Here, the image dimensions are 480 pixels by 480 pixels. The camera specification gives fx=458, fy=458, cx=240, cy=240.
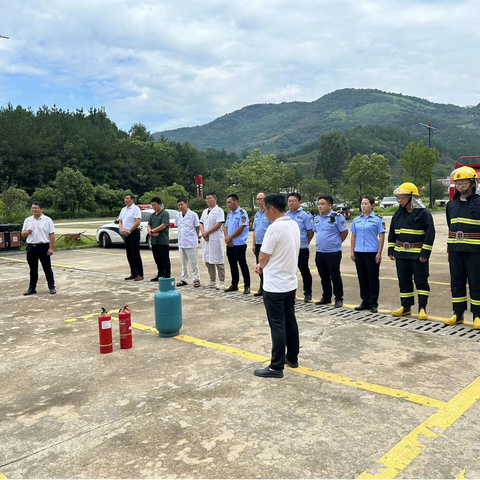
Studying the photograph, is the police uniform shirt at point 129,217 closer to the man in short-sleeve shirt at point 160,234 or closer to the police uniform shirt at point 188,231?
the man in short-sleeve shirt at point 160,234

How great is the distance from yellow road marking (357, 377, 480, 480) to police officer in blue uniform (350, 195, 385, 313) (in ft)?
9.13

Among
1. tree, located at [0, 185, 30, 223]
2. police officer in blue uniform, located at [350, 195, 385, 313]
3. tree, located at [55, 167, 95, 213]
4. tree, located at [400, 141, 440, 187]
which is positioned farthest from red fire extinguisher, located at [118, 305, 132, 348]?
tree, located at [55, 167, 95, 213]

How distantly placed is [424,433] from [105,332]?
136 inches

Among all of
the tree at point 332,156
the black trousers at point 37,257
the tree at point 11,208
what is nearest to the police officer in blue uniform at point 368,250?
the black trousers at point 37,257

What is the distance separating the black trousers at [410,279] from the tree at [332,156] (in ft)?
375

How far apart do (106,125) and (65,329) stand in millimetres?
111490

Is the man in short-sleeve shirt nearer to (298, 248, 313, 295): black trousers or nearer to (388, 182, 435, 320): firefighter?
(298, 248, 313, 295): black trousers

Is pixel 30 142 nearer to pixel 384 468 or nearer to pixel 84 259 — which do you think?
pixel 84 259

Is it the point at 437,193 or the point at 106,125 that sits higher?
the point at 106,125

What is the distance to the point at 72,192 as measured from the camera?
53656mm

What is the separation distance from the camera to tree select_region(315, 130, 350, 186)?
118 meters

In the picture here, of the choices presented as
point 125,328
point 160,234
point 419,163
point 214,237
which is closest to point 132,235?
point 160,234

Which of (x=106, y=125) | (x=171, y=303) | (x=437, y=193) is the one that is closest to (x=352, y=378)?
(x=171, y=303)

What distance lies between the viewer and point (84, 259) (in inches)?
568
